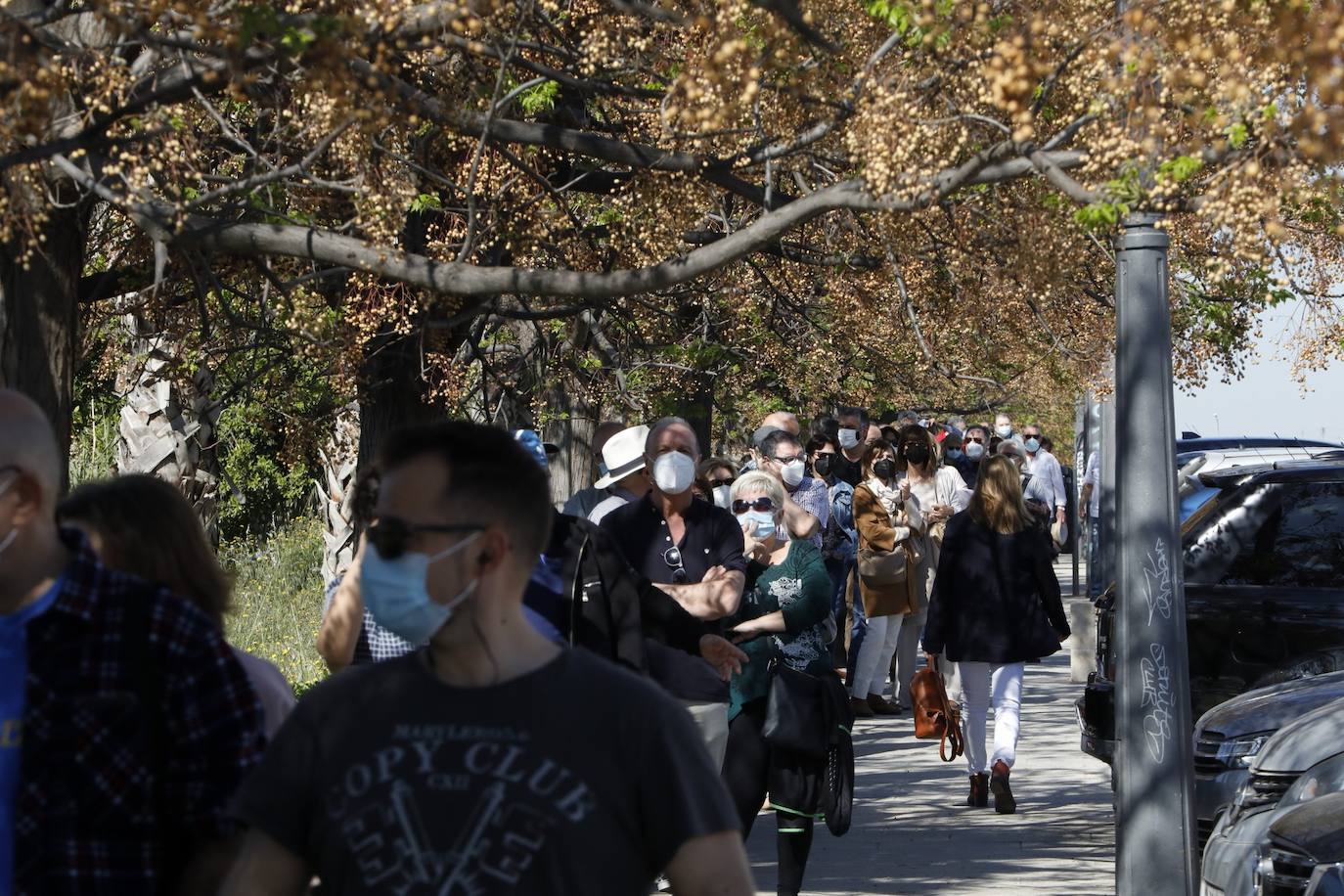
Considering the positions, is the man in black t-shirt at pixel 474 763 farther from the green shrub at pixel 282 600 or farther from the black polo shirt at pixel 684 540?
the green shrub at pixel 282 600

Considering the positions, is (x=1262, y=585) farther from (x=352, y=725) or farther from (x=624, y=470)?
(x=352, y=725)

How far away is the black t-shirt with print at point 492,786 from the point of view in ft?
9.34

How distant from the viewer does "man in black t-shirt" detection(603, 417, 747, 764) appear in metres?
7.45

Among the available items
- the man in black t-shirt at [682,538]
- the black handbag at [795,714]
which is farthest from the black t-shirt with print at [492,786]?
the black handbag at [795,714]

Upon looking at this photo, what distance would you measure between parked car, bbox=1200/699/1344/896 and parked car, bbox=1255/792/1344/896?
0.53 meters

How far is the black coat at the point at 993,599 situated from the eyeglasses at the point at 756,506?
280 centimetres

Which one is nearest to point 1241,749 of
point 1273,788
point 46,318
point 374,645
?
point 1273,788

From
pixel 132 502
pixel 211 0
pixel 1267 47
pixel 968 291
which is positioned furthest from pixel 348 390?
pixel 132 502

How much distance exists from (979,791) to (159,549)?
27.4 ft

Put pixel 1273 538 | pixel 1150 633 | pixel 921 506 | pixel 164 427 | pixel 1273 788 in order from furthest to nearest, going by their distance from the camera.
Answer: pixel 921 506 → pixel 164 427 → pixel 1273 538 → pixel 1273 788 → pixel 1150 633

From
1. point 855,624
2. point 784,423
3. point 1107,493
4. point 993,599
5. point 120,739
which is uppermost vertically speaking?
point 784,423

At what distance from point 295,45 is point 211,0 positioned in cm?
147

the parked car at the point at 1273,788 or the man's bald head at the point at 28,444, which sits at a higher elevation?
the man's bald head at the point at 28,444

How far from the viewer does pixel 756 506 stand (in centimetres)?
868
